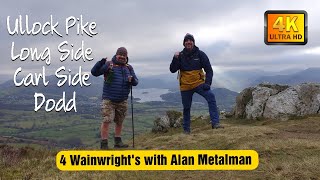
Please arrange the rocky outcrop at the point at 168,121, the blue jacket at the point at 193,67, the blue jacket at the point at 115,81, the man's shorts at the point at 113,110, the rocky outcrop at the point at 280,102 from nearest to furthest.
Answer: the blue jacket at the point at 115,81 → the man's shorts at the point at 113,110 → the blue jacket at the point at 193,67 → the rocky outcrop at the point at 280,102 → the rocky outcrop at the point at 168,121

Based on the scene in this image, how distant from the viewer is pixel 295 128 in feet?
56.7

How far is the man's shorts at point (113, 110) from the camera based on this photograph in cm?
1325

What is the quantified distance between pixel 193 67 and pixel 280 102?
35.8 feet

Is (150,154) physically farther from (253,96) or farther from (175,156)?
(253,96)

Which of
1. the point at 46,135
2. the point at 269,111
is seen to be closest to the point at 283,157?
the point at 269,111

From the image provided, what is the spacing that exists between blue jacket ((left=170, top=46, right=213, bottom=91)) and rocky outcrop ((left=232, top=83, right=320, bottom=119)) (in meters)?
9.86

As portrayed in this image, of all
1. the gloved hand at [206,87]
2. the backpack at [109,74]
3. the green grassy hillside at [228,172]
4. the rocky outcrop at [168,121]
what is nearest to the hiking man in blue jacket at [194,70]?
the gloved hand at [206,87]

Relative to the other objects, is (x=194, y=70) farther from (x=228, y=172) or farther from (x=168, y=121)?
(x=168, y=121)

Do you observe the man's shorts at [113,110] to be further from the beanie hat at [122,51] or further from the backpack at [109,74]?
the beanie hat at [122,51]

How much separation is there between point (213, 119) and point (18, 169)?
8.55 m

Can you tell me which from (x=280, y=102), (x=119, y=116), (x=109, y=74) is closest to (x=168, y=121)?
(x=280, y=102)

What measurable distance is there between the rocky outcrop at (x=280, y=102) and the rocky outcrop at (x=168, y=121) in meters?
4.69

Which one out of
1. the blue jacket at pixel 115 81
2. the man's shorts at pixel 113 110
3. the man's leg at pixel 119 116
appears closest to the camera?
the blue jacket at pixel 115 81

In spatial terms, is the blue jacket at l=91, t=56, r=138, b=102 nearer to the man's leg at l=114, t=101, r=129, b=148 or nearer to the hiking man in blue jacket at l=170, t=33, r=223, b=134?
the man's leg at l=114, t=101, r=129, b=148
